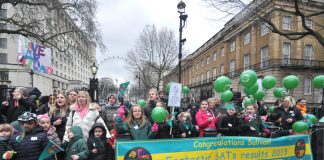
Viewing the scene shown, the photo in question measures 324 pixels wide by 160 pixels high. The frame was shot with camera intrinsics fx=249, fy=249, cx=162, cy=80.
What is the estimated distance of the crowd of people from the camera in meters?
3.87

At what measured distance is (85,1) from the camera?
1620 cm

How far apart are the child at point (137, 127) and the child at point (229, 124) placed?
1.64 meters

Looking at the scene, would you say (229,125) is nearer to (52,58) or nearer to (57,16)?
(57,16)

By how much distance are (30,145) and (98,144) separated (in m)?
1.01

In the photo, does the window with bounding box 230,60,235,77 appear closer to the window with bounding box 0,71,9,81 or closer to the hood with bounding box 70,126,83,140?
the window with bounding box 0,71,9,81

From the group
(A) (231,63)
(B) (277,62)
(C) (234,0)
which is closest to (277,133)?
(C) (234,0)

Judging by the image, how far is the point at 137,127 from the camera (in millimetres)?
4492

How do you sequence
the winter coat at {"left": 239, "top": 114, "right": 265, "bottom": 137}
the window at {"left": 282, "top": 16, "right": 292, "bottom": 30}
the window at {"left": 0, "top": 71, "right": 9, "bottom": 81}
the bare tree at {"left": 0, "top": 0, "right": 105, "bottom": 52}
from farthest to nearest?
the window at {"left": 0, "top": 71, "right": 9, "bottom": 81}
the window at {"left": 282, "top": 16, "right": 292, "bottom": 30}
the bare tree at {"left": 0, "top": 0, "right": 105, "bottom": 52}
the winter coat at {"left": 239, "top": 114, "right": 265, "bottom": 137}

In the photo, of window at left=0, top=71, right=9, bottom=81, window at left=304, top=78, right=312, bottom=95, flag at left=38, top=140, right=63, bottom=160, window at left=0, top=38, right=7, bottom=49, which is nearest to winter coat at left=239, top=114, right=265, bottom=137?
flag at left=38, top=140, right=63, bottom=160

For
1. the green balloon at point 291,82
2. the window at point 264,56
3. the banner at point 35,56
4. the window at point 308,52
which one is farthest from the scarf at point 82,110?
the window at point 308,52

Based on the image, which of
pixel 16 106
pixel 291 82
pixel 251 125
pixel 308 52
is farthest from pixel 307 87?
pixel 16 106

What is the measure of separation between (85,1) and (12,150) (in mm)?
14130

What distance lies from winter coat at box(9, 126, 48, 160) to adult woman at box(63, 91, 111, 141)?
553mm

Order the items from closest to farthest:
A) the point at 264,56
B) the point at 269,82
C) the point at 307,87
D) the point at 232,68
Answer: the point at 269,82, the point at 307,87, the point at 264,56, the point at 232,68
